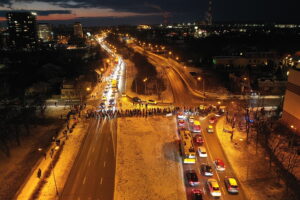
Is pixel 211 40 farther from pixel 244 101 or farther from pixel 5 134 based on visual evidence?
pixel 5 134

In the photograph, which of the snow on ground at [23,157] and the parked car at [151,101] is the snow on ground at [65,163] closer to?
the snow on ground at [23,157]

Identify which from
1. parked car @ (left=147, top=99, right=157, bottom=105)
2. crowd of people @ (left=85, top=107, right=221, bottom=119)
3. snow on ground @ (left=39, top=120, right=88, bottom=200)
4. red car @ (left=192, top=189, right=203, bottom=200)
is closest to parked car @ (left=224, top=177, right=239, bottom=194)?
red car @ (left=192, top=189, right=203, bottom=200)

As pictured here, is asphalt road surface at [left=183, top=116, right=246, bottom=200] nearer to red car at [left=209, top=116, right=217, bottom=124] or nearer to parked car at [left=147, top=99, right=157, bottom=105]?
red car at [left=209, top=116, right=217, bottom=124]

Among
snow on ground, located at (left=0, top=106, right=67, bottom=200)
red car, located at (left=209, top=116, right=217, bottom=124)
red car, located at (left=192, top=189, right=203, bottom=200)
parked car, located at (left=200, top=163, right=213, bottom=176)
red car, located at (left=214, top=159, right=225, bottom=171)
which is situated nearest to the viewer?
red car, located at (left=192, top=189, right=203, bottom=200)

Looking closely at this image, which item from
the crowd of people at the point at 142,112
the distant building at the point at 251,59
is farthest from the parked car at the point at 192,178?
the distant building at the point at 251,59

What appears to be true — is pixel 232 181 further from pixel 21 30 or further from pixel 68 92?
pixel 21 30
